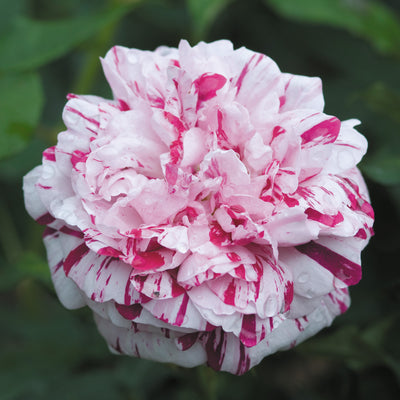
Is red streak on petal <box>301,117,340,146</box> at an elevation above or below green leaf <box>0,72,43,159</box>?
above

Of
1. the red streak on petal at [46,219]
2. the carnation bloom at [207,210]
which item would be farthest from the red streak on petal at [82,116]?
the red streak on petal at [46,219]

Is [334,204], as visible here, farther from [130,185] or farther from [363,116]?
[363,116]

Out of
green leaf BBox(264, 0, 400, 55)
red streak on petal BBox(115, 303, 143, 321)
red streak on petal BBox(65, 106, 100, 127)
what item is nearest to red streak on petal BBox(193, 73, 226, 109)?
red streak on petal BBox(65, 106, 100, 127)

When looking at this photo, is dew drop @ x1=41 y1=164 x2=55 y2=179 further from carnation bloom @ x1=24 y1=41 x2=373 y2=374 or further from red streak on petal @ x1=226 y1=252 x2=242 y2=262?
red streak on petal @ x1=226 y1=252 x2=242 y2=262

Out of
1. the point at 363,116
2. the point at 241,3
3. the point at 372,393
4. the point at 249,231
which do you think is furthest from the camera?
the point at 241,3

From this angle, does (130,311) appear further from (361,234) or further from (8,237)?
(8,237)

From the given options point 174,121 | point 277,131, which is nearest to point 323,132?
point 277,131

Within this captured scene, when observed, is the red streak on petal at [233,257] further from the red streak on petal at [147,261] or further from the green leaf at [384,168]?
the green leaf at [384,168]

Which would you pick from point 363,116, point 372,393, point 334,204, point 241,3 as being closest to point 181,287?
point 334,204
